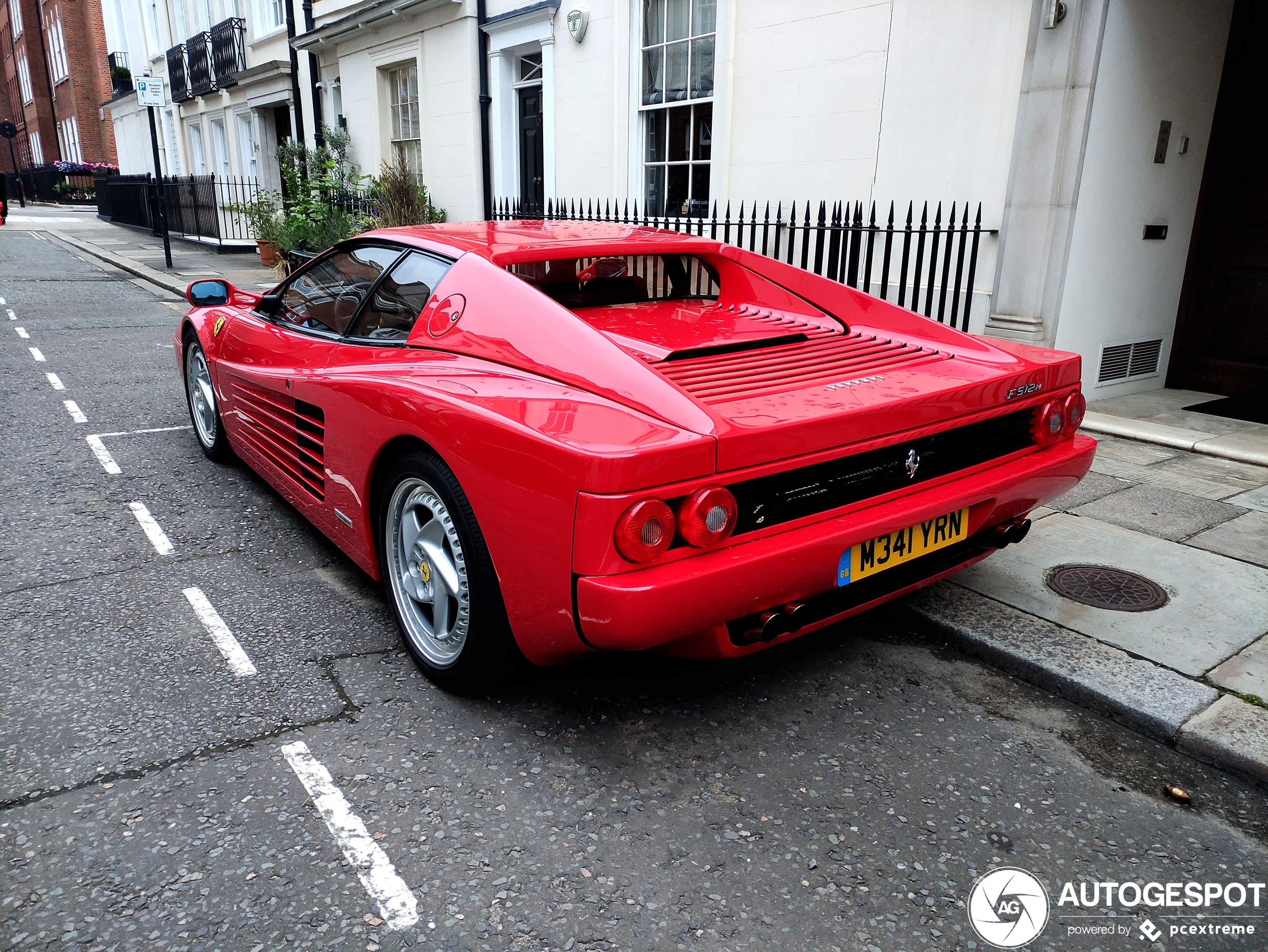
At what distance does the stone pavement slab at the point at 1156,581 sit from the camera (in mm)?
3211

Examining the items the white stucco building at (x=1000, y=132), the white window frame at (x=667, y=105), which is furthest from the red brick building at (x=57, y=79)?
the white stucco building at (x=1000, y=132)

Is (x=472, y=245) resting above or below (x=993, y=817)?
above

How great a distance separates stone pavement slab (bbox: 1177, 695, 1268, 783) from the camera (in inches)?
102

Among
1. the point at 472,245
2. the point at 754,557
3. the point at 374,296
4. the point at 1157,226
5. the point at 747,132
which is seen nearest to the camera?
the point at 754,557

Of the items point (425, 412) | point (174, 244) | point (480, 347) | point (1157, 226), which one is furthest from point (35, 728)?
point (174, 244)

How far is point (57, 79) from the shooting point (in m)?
46.1

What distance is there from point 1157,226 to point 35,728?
23.6ft

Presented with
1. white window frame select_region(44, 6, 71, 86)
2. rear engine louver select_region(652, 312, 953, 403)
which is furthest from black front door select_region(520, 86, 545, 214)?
white window frame select_region(44, 6, 71, 86)

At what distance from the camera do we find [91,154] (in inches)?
1756

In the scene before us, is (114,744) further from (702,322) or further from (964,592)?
(964,592)

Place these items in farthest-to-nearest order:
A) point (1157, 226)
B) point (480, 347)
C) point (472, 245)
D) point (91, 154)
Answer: point (91, 154), point (1157, 226), point (472, 245), point (480, 347)

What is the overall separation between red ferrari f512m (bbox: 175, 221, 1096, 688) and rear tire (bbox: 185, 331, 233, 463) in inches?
52.6

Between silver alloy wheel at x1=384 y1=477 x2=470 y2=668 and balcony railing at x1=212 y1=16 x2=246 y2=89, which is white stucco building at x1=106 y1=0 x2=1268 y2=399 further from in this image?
balcony railing at x1=212 y1=16 x2=246 y2=89

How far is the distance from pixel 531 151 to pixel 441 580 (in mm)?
10399
